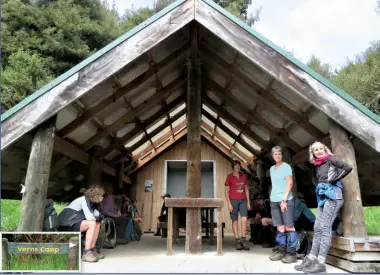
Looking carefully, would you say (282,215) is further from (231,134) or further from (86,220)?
(231,134)

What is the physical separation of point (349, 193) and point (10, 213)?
29.1 feet

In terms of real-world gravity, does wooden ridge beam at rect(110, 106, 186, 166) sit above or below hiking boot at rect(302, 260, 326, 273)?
above

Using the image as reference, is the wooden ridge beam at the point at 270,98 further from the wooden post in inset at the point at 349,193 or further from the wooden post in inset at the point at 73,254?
the wooden post in inset at the point at 73,254

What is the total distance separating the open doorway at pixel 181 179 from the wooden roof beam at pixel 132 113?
4629 mm

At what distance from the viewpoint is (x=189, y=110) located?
17.0 feet

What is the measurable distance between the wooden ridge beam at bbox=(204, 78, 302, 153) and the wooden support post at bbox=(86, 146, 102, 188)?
2.48 metres

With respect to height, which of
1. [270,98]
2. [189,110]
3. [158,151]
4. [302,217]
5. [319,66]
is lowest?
[302,217]

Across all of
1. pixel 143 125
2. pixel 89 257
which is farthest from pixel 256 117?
pixel 89 257

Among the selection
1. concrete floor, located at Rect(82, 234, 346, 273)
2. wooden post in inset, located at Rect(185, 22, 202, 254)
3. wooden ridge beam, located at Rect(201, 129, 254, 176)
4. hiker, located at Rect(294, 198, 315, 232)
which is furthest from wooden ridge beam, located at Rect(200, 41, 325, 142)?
wooden ridge beam, located at Rect(201, 129, 254, 176)

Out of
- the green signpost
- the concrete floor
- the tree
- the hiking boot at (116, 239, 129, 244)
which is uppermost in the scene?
the tree

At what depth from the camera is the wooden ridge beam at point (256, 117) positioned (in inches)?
237

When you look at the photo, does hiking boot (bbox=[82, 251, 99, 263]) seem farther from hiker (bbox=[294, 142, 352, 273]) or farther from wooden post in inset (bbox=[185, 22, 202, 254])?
hiker (bbox=[294, 142, 352, 273])

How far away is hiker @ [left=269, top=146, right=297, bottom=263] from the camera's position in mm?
3924

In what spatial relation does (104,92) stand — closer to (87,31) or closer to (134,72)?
(134,72)
